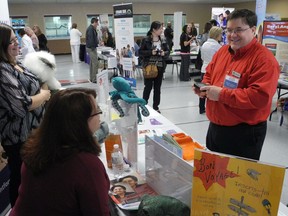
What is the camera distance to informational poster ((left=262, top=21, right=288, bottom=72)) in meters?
4.36

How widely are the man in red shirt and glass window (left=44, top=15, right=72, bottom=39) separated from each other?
14274 mm

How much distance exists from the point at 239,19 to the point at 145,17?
1501 cm

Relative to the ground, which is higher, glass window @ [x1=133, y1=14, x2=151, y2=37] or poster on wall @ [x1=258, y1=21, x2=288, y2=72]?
glass window @ [x1=133, y1=14, x2=151, y2=37]

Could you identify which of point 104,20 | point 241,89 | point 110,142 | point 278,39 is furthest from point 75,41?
point 241,89

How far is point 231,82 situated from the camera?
62.7 inches

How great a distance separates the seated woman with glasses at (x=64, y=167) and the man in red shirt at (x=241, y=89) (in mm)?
874

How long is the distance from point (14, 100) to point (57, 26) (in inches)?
562

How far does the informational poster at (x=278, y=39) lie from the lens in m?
4.36

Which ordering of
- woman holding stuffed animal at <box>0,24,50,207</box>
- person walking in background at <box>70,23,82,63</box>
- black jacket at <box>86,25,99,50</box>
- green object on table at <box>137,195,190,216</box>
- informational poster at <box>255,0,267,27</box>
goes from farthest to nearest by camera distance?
person walking in background at <box>70,23,82,63</box>, black jacket at <box>86,25,99,50</box>, informational poster at <box>255,0,267,27</box>, woman holding stuffed animal at <box>0,24,50,207</box>, green object on table at <box>137,195,190,216</box>

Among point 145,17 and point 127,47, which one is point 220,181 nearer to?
point 127,47

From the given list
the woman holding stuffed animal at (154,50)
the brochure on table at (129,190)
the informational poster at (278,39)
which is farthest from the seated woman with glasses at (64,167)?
the informational poster at (278,39)

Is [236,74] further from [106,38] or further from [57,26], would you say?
[57,26]

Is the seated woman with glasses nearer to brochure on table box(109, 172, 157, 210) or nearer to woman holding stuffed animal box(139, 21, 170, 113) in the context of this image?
brochure on table box(109, 172, 157, 210)

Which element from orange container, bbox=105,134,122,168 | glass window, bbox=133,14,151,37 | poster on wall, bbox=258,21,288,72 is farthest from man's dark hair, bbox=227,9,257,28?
glass window, bbox=133,14,151,37
